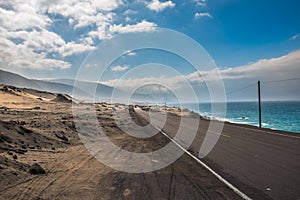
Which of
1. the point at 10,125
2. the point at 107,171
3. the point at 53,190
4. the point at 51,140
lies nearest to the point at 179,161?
the point at 107,171

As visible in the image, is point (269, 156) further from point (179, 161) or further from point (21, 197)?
point (21, 197)

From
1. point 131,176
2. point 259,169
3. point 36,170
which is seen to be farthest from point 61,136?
point 259,169

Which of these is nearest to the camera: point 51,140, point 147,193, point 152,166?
point 147,193

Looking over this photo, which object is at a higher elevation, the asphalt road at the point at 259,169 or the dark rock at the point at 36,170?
the dark rock at the point at 36,170

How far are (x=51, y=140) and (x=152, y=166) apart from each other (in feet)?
19.5

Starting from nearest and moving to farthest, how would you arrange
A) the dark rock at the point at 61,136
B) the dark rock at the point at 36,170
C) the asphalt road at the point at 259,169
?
1. the asphalt road at the point at 259,169
2. the dark rock at the point at 36,170
3. the dark rock at the point at 61,136

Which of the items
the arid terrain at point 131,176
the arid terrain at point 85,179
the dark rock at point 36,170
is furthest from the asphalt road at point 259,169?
the dark rock at point 36,170

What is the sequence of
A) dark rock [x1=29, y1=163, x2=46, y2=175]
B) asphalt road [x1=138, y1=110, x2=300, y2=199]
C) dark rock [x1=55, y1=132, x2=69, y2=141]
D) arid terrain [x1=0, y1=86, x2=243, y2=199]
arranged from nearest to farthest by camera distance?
arid terrain [x1=0, y1=86, x2=243, y2=199] → asphalt road [x1=138, y1=110, x2=300, y2=199] → dark rock [x1=29, y1=163, x2=46, y2=175] → dark rock [x1=55, y1=132, x2=69, y2=141]

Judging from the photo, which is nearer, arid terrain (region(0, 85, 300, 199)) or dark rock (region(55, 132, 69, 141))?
arid terrain (region(0, 85, 300, 199))

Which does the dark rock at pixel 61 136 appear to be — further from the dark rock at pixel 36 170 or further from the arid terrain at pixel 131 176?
the dark rock at pixel 36 170

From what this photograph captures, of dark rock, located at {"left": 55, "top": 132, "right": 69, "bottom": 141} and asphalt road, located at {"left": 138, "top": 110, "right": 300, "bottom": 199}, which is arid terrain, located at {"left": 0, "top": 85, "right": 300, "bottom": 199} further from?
dark rock, located at {"left": 55, "top": 132, "right": 69, "bottom": 141}

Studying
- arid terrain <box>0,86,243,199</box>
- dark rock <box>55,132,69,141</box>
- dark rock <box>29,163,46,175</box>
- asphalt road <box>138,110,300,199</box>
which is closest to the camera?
arid terrain <box>0,86,243,199</box>

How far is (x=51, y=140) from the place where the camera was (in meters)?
12.2

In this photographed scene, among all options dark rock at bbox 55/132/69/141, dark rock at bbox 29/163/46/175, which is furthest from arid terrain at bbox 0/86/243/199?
dark rock at bbox 55/132/69/141
